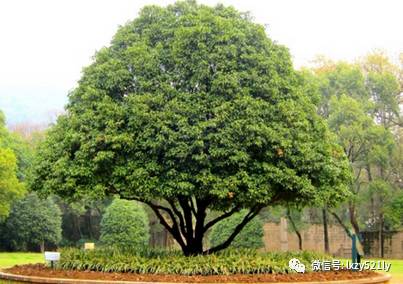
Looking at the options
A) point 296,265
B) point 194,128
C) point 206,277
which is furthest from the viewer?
point 296,265

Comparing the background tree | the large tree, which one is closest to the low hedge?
the large tree

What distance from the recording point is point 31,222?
132 feet

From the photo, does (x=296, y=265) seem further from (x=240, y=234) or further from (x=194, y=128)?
(x=240, y=234)

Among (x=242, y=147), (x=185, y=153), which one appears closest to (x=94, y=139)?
(x=185, y=153)

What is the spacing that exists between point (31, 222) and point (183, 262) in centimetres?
2880

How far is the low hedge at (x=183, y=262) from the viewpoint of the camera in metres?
13.5

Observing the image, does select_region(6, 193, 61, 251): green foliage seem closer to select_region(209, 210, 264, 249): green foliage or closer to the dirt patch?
select_region(209, 210, 264, 249): green foliage

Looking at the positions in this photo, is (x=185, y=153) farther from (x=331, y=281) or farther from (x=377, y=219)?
(x=377, y=219)

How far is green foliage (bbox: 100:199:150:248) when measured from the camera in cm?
3797

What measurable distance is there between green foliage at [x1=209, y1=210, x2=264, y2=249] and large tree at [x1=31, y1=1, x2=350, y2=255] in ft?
64.0

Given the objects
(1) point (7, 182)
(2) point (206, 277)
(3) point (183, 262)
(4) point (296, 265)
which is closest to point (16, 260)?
(1) point (7, 182)

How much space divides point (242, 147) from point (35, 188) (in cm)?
561

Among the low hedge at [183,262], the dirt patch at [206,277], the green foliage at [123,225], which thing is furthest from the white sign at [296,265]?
the green foliage at [123,225]

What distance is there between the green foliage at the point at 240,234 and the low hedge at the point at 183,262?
19756mm
